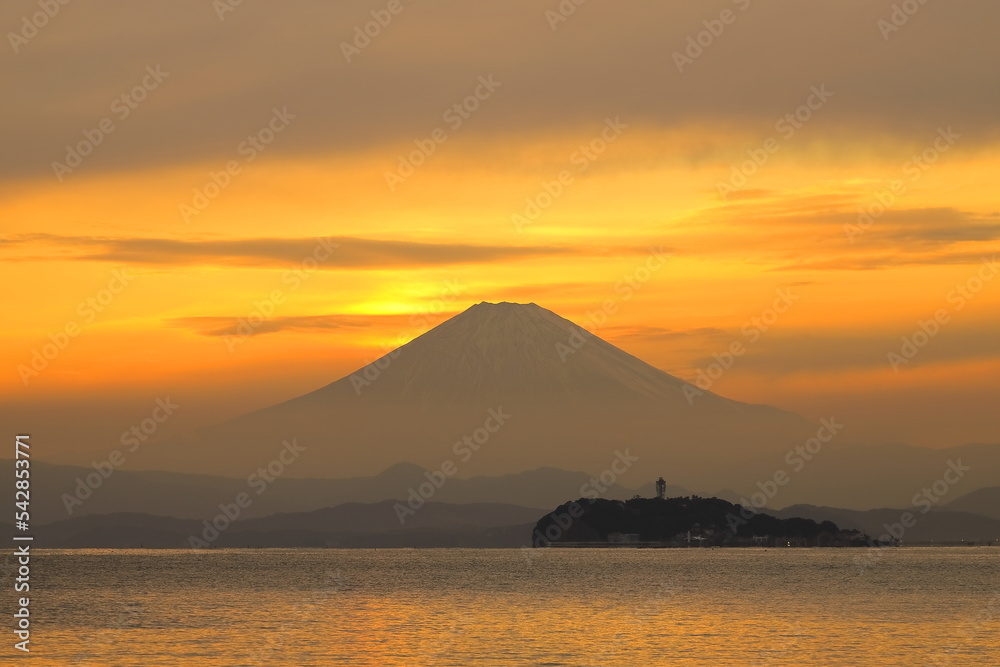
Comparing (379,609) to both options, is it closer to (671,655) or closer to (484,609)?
(484,609)

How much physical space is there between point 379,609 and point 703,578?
66049 millimetres

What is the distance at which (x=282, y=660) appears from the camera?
60.9m

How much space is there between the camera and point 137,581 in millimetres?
158250

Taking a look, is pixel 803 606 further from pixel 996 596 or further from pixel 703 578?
pixel 703 578

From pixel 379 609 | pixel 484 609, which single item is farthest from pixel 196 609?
pixel 484 609

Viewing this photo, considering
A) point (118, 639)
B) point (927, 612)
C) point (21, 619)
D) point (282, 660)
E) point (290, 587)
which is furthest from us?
point (290, 587)

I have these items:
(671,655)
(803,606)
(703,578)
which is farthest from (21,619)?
(703,578)

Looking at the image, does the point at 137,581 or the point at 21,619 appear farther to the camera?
the point at 137,581

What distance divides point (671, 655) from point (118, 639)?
97.7 feet

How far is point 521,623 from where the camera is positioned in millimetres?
82750

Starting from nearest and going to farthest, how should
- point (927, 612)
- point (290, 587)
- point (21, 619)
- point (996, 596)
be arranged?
point (21, 619) → point (927, 612) → point (996, 596) → point (290, 587)

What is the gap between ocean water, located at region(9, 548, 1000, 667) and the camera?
63.5m

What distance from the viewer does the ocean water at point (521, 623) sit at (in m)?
63.5

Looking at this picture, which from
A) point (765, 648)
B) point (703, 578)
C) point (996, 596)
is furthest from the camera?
point (703, 578)
